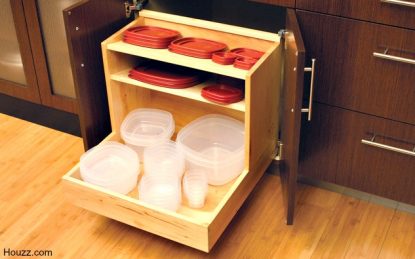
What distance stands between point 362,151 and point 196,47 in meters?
0.59

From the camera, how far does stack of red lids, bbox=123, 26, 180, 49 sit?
190 centimetres

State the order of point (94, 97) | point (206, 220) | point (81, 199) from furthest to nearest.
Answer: point (94, 97), point (81, 199), point (206, 220)

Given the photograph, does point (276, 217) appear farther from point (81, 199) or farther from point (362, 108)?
point (81, 199)

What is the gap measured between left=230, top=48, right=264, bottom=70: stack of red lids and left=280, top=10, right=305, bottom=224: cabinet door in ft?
0.30

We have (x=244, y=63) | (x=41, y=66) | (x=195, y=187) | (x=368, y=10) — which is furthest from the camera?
(x=41, y=66)

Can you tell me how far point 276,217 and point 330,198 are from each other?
214 mm

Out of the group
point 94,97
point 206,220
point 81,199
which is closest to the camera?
point 206,220

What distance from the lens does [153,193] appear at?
188 cm

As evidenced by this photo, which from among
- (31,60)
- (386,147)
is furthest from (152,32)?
(386,147)

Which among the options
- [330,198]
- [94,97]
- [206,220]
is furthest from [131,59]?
[330,198]

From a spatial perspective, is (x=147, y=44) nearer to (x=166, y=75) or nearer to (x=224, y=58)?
(x=166, y=75)

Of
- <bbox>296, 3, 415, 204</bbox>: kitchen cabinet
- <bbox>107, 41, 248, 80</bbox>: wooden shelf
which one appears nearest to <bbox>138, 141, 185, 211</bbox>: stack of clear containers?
<bbox>107, 41, 248, 80</bbox>: wooden shelf

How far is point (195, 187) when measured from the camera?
1894 mm

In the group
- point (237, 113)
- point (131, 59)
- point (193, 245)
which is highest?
point (131, 59)
